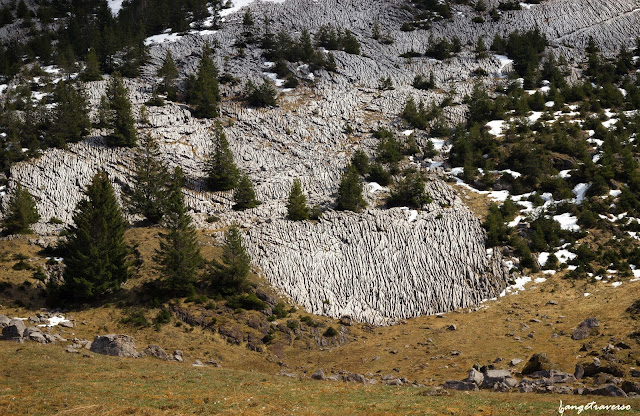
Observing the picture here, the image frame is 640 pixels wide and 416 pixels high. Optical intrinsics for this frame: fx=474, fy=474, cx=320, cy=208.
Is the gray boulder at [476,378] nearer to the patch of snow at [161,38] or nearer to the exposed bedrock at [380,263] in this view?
the exposed bedrock at [380,263]

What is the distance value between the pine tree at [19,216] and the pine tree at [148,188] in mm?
10576

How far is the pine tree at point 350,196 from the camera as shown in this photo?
207 feet

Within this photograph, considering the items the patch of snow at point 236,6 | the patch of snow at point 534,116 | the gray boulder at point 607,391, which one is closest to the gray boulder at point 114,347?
the gray boulder at point 607,391

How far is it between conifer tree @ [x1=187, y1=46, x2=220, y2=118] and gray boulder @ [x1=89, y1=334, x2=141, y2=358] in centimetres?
5615

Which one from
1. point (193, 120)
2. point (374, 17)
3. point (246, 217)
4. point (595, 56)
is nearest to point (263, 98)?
point (193, 120)

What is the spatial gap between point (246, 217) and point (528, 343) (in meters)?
36.6

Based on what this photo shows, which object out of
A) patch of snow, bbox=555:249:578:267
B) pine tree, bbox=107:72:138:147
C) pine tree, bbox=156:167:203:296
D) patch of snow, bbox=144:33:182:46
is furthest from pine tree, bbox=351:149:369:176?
patch of snow, bbox=144:33:182:46

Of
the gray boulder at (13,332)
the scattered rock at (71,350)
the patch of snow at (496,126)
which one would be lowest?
the scattered rock at (71,350)

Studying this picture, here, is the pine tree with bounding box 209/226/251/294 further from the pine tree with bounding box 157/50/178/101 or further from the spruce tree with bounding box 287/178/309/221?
the pine tree with bounding box 157/50/178/101

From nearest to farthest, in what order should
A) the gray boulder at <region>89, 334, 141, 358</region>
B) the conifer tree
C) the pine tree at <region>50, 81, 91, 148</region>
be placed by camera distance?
the gray boulder at <region>89, 334, 141, 358</region>, the pine tree at <region>50, 81, 91, 148</region>, the conifer tree

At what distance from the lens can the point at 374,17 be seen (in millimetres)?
126625

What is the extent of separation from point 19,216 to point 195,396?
44186 mm

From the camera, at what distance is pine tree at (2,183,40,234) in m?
53.4

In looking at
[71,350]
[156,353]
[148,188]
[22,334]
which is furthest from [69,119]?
[71,350]
